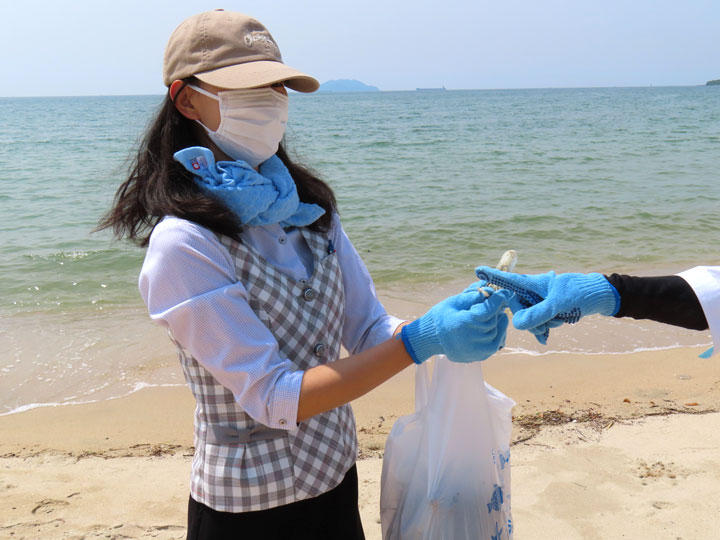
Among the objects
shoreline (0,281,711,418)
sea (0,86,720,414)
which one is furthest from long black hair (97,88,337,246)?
shoreline (0,281,711,418)

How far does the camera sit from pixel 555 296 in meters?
1.48

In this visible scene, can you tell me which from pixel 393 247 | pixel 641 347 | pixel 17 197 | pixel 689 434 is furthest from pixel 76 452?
pixel 17 197

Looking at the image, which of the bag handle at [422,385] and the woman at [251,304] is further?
the bag handle at [422,385]

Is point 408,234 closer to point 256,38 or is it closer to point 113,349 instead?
point 113,349

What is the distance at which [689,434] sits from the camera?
131 inches

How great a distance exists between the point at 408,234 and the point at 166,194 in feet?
25.8

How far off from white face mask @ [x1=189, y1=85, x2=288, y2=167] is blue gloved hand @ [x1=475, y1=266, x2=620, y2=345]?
592 mm

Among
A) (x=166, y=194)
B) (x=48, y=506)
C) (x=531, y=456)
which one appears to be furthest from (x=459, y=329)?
(x=48, y=506)

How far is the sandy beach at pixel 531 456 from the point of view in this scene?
2760 mm

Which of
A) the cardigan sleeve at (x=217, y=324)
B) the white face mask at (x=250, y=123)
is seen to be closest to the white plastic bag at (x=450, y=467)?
the cardigan sleeve at (x=217, y=324)

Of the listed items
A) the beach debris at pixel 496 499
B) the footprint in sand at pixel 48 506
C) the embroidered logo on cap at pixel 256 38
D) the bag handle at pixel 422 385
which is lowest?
the footprint in sand at pixel 48 506

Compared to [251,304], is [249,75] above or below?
above

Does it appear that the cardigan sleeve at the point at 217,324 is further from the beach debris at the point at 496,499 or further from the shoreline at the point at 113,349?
the shoreline at the point at 113,349

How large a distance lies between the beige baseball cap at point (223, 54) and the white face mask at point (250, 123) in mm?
73
